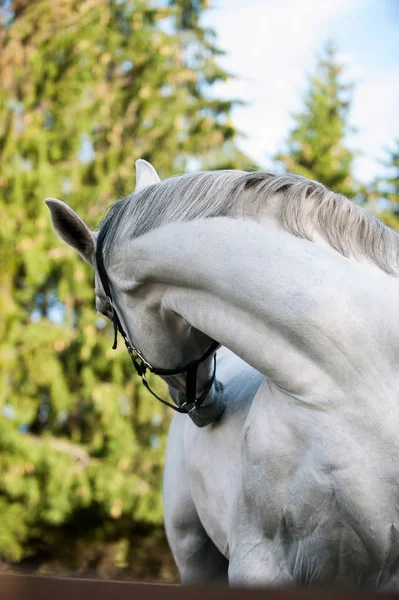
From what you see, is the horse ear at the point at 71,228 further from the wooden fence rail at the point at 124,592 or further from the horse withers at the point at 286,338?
the wooden fence rail at the point at 124,592

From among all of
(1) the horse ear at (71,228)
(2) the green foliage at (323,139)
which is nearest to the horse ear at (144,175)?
(1) the horse ear at (71,228)

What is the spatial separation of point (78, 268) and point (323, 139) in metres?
5.84

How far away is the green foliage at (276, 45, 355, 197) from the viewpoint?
42.4ft

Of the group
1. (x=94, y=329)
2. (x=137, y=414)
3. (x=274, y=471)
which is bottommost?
(x=137, y=414)

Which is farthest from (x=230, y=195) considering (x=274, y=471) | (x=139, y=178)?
(x=139, y=178)

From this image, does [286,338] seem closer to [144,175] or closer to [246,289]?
[246,289]

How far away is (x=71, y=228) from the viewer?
2273 millimetres

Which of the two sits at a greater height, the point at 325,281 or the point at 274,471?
the point at 325,281

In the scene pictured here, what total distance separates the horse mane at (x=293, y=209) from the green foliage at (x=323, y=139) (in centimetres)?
1062

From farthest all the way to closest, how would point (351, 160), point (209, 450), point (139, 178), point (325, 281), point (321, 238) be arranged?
point (351, 160)
point (139, 178)
point (209, 450)
point (321, 238)
point (325, 281)

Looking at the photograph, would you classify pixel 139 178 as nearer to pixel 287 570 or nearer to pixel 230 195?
pixel 230 195

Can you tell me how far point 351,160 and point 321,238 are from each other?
38.7 feet

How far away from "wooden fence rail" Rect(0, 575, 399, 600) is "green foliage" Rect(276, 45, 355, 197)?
12037 mm

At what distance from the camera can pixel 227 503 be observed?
2.21m
